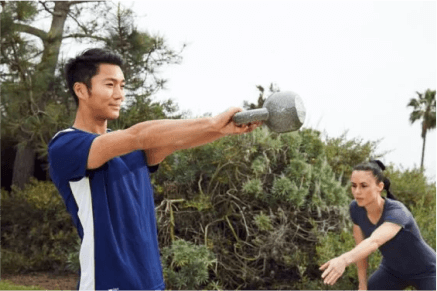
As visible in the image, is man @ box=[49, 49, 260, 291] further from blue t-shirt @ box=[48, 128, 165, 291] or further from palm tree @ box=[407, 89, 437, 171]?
palm tree @ box=[407, 89, 437, 171]

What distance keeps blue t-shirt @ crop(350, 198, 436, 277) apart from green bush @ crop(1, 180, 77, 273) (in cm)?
464

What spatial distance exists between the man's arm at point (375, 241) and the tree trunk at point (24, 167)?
737cm

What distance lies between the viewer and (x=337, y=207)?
23.8 ft

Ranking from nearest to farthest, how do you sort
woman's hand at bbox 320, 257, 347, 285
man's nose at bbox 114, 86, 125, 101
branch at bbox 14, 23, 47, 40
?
1. man's nose at bbox 114, 86, 125, 101
2. woman's hand at bbox 320, 257, 347, 285
3. branch at bbox 14, 23, 47, 40

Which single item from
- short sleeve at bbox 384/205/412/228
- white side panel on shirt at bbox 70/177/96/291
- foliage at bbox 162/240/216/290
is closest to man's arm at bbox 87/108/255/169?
white side panel on shirt at bbox 70/177/96/291

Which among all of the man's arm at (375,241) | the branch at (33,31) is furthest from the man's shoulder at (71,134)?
the branch at (33,31)

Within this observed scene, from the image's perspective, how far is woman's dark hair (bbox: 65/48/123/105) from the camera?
2.66m

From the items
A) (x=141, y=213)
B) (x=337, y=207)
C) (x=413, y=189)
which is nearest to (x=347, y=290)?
(x=337, y=207)

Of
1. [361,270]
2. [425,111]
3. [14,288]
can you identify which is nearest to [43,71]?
[14,288]

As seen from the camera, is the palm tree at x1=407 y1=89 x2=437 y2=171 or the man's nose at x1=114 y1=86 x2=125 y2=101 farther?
the palm tree at x1=407 y1=89 x2=437 y2=171

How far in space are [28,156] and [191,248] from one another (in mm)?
4629

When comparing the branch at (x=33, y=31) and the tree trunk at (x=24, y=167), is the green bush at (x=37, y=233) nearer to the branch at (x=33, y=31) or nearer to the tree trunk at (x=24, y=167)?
the tree trunk at (x=24, y=167)

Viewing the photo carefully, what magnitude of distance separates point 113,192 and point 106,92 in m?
0.43

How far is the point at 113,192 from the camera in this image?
8.14 feet
